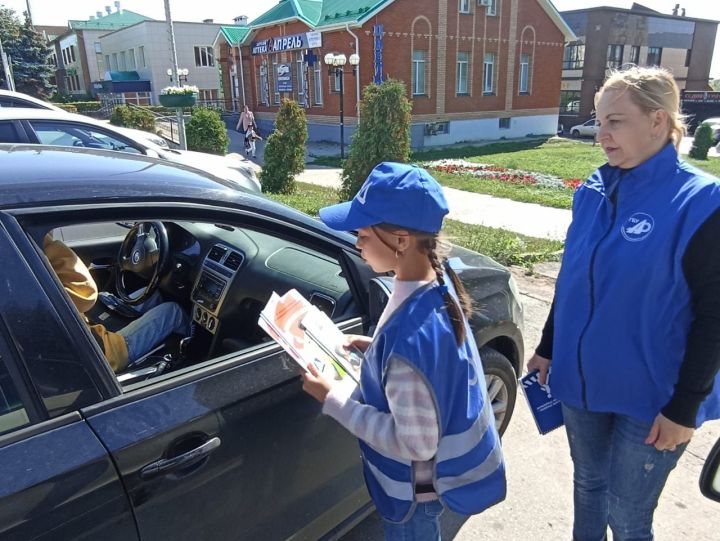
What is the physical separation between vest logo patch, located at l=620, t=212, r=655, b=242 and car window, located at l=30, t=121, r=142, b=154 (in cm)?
660

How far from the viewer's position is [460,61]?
26266 mm

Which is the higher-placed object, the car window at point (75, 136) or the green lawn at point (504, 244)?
the car window at point (75, 136)

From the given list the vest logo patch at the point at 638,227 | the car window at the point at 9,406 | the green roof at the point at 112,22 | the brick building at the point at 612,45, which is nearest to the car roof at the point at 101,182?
the car window at the point at 9,406

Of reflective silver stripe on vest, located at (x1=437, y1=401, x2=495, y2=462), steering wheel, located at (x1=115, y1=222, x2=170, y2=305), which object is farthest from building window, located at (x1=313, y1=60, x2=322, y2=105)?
reflective silver stripe on vest, located at (x1=437, y1=401, x2=495, y2=462)

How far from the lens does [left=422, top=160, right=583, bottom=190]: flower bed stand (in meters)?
13.5

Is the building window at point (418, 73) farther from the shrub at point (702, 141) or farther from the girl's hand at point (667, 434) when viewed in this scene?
Answer: the girl's hand at point (667, 434)

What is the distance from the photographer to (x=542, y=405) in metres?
2.29

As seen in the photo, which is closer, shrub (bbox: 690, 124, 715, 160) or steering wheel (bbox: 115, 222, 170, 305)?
steering wheel (bbox: 115, 222, 170, 305)

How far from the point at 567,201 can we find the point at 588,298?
32.3ft

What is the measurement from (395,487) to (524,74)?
30.9 m

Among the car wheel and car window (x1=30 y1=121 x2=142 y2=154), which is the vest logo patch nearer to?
the car wheel

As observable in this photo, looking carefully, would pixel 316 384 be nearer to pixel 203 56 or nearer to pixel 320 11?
pixel 320 11

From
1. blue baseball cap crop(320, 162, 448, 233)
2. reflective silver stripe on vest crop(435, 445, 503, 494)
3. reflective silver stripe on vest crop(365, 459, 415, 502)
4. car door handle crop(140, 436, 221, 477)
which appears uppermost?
blue baseball cap crop(320, 162, 448, 233)

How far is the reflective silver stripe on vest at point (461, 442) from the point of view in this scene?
158cm
